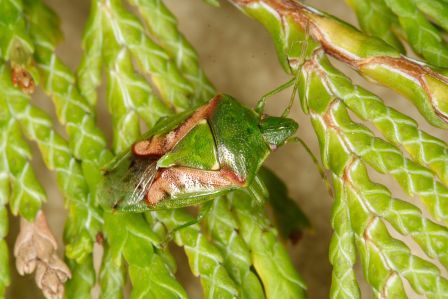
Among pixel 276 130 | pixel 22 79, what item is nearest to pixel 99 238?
pixel 22 79

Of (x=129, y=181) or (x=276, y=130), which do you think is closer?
(x=129, y=181)

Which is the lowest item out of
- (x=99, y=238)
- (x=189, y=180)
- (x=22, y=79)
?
(x=99, y=238)

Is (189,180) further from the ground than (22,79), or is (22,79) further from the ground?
(22,79)

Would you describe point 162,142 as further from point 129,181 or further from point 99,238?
point 99,238

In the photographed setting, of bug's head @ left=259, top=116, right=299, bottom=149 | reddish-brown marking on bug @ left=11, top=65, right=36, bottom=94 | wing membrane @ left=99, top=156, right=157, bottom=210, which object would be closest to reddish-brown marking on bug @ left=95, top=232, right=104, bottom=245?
wing membrane @ left=99, top=156, right=157, bottom=210

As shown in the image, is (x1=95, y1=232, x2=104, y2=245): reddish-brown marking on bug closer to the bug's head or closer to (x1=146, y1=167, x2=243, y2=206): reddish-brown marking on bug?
(x1=146, y1=167, x2=243, y2=206): reddish-brown marking on bug

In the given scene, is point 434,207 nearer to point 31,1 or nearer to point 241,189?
point 241,189

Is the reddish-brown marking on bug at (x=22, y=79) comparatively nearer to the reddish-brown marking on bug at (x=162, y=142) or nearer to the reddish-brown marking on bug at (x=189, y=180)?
the reddish-brown marking on bug at (x=162, y=142)
